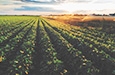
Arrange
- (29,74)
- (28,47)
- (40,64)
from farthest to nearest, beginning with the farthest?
(28,47) → (40,64) → (29,74)

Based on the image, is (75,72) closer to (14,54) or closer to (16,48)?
(14,54)

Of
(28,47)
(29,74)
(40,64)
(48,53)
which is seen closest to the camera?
(29,74)

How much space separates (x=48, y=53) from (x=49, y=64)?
85.4 inches

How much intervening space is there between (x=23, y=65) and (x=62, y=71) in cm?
175

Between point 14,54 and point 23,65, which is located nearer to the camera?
point 23,65

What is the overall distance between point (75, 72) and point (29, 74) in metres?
2.04

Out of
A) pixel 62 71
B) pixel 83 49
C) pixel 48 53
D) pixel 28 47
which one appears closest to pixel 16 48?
pixel 28 47

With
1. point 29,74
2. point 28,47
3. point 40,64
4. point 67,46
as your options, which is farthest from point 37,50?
point 29,74

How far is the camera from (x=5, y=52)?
15727 mm

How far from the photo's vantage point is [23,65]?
13188 millimetres

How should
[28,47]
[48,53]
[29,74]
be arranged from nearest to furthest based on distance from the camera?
[29,74] < [48,53] < [28,47]

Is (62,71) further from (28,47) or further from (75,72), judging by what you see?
(28,47)

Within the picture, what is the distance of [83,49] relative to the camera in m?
16.9

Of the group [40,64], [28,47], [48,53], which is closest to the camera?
[40,64]
